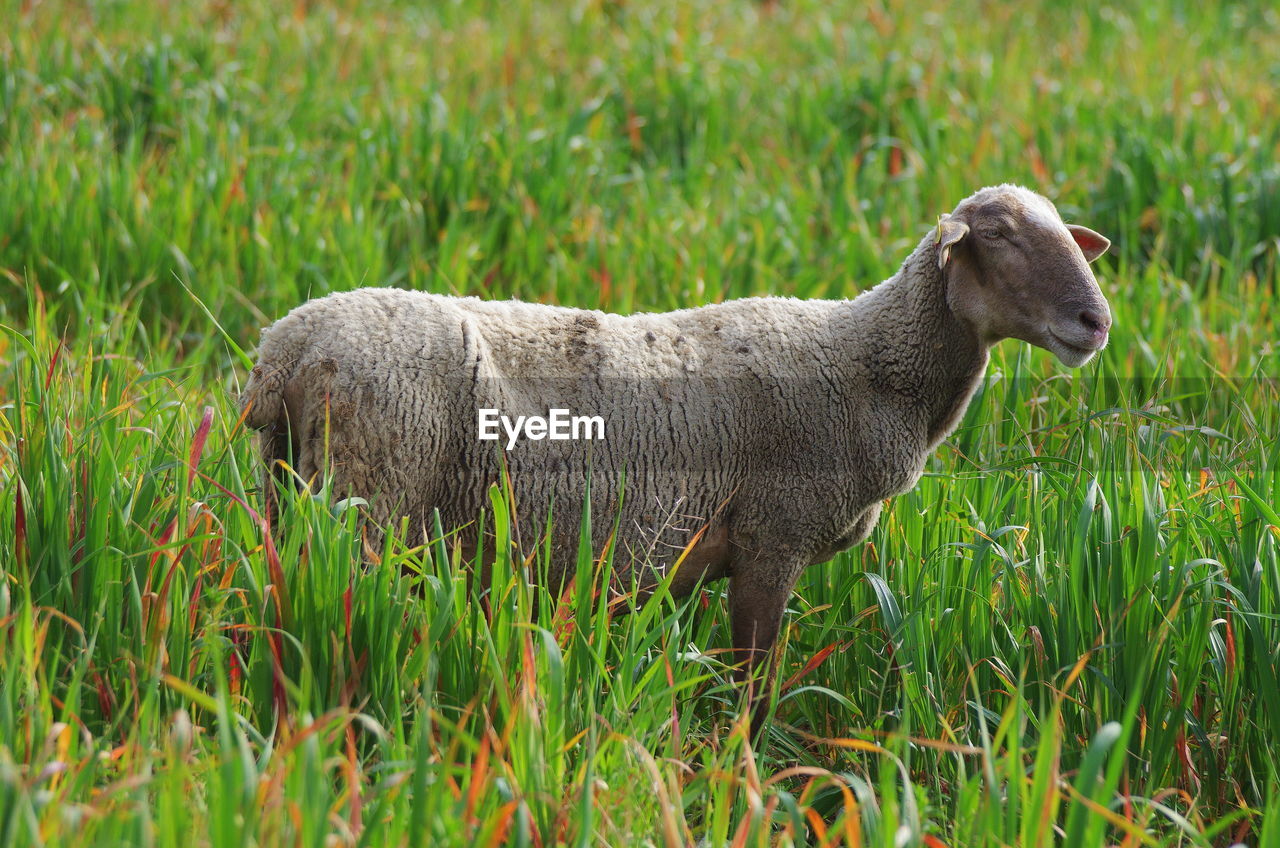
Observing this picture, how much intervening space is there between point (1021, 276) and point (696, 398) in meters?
0.78

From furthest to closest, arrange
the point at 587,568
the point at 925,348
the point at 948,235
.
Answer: the point at 925,348 < the point at 948,235 < the point at 587,568

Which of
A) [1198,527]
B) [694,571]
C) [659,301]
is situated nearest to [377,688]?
[694,571]

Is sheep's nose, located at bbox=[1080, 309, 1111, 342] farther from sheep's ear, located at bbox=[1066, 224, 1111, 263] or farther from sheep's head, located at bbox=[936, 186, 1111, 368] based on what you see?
sheep's ear, located at bbox=[1066, 224, 1111, 263]

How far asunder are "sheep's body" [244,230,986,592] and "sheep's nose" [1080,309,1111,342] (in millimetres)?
328

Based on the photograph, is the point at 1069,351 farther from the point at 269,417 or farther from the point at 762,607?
the point at 269,417

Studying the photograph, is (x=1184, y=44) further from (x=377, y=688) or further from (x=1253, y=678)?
(x=377, y=688)

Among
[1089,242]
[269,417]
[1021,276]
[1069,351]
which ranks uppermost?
[1089,242]

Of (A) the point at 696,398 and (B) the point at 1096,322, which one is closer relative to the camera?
(B) the point at 1096,322

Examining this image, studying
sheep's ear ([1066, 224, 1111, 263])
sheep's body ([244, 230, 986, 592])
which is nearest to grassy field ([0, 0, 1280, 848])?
sheep's body ([244, 230, 986, 592])

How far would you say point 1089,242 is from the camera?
329cm

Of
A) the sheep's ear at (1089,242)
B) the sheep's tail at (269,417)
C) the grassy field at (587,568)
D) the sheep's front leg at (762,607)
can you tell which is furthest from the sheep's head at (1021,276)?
the sheep's tail at (269,417)

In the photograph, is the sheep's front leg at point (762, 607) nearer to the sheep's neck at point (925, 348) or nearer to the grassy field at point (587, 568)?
the grassy field at point (587, 568)

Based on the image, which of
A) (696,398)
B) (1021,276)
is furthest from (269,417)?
(1021,276)

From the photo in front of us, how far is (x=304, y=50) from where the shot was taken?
25.5 feet
